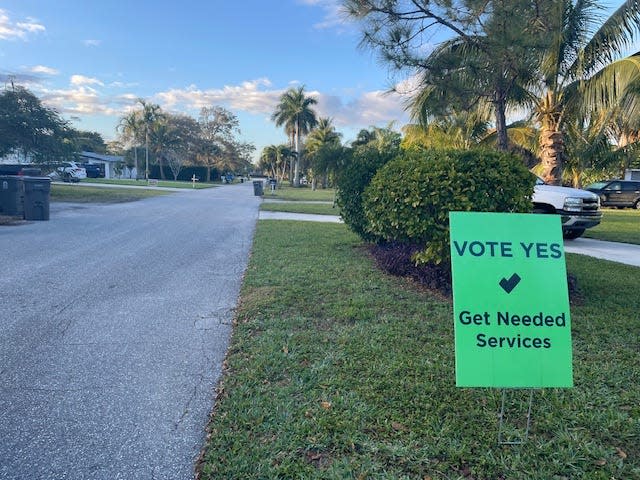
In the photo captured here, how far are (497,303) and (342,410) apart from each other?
122 centimetres

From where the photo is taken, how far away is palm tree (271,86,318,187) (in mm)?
51000

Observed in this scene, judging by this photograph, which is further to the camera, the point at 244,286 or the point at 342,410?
the point at 244,286

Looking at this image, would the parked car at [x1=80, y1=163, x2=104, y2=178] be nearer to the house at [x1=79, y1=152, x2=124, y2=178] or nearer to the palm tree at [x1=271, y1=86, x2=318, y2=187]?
the house at [x1=79, y1=152, x2=124, y2=178]

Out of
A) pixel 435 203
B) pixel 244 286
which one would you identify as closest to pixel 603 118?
pixel 435 203

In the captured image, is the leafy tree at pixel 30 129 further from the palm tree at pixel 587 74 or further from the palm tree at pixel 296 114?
the palm tree at pixel 296 114

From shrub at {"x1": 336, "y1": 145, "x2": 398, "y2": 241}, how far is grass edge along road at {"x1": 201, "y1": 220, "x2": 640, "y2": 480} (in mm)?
2893

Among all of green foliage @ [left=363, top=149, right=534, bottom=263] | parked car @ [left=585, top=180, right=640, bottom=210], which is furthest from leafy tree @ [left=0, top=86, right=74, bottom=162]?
parked car @ [left=585, top=180, right=640, bottom=210]

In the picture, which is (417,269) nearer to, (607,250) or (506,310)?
(506,310)

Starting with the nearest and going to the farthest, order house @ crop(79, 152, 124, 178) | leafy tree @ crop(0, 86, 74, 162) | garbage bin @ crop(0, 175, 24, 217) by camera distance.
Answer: garbage bin @ crop(0, 175, 24, 217)
leafy tree @ crop(0, 86, 74, 162)
house @ crop(79, 152, 124, 178)

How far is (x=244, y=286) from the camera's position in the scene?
593cm

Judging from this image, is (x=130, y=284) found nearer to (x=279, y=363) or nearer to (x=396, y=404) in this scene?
(x=279, y=363)

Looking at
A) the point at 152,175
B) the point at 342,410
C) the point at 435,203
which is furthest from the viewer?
the point at 152,175

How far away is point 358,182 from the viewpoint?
25.5 feet

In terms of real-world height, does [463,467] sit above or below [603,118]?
below
